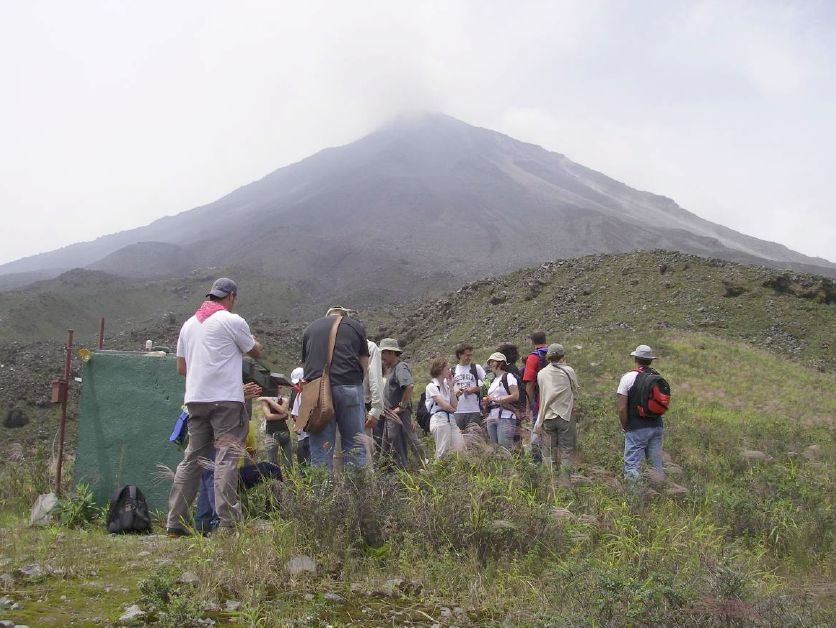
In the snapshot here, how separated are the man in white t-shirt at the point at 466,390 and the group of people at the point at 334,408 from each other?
0.58 metres

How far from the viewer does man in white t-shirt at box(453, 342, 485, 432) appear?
26.7 ft

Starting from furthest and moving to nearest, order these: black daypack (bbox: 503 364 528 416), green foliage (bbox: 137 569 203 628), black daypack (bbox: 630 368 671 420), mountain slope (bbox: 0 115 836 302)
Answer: mountain slope (bbox: 0 115 836 302) → black daypack (bbox: 503 364 528 416) → black daypack (bbox: 630 368 671 420) → green foliage (bbox: 137 569 203 628)

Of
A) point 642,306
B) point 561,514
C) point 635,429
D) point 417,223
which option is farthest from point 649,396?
point 417,223

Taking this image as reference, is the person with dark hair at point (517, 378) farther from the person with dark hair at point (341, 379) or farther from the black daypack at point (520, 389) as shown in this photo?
the person with dark hair at point (341, 379)

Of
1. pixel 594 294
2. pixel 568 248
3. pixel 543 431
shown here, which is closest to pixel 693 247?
pixel 568 248

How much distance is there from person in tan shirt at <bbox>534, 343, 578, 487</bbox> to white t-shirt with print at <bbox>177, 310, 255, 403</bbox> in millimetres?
3060

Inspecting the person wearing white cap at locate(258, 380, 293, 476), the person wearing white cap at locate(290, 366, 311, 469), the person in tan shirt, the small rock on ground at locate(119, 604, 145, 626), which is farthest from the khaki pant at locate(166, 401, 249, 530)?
the person in tan shirt

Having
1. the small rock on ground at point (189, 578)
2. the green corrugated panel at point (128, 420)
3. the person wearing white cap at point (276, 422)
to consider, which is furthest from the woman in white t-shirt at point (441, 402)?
the small rock on ground at point (189, 578)

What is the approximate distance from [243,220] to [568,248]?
1914 inches

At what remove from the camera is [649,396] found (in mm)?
6246

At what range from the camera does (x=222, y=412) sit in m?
4.57

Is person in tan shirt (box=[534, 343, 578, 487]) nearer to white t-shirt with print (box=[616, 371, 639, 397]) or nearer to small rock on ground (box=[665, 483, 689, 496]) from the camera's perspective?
white t-shirt with print (box=[616, 371, 639, 397])

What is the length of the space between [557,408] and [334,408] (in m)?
2.50

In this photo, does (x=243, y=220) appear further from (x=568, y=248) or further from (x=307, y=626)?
(x=307, y=626)
